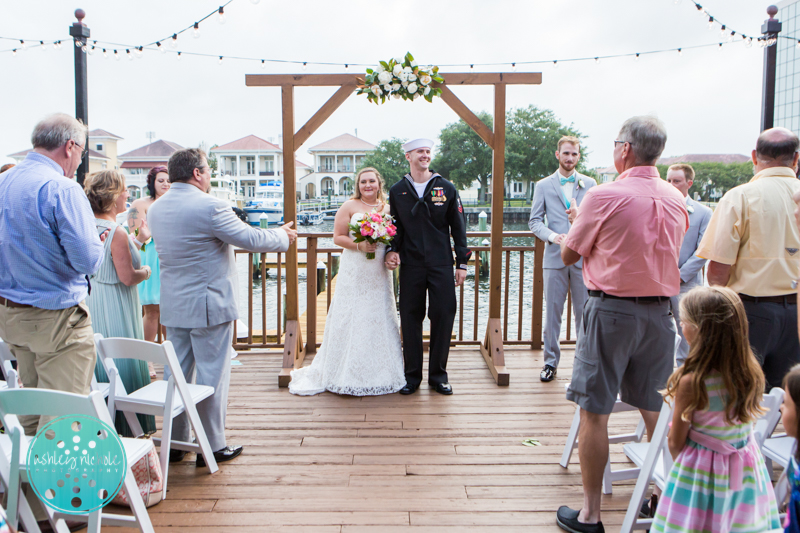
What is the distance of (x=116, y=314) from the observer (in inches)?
118

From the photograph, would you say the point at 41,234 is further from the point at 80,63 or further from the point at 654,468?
the point at 80,63

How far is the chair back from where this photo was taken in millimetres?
1826

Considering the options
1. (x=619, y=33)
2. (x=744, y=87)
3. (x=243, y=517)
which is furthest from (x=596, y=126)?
(x=243, y=517)

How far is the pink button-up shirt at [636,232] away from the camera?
2.03 m

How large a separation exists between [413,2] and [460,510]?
20072 mm

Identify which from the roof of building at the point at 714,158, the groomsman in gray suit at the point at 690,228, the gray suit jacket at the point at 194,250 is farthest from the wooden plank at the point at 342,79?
the roof of building at the point at 714,158

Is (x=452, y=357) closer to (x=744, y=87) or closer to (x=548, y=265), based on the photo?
(x=548, y=265)

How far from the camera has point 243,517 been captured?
2.29 m

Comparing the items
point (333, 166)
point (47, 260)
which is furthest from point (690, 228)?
point (333, 166)

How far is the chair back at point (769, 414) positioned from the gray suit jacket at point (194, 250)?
229cm

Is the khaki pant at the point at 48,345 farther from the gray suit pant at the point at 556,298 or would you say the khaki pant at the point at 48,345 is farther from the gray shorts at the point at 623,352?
the gray suit pant at the point at 556,298

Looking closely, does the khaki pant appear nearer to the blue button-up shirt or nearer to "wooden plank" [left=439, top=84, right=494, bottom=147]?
the blue button-up shirt

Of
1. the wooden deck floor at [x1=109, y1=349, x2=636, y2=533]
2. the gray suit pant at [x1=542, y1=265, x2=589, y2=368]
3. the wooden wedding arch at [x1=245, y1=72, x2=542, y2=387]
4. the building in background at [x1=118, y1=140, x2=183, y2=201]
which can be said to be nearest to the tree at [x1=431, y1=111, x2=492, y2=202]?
the building in background at [x1=118, y1=140, x2=183, y2=201]

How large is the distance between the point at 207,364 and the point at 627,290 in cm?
206
